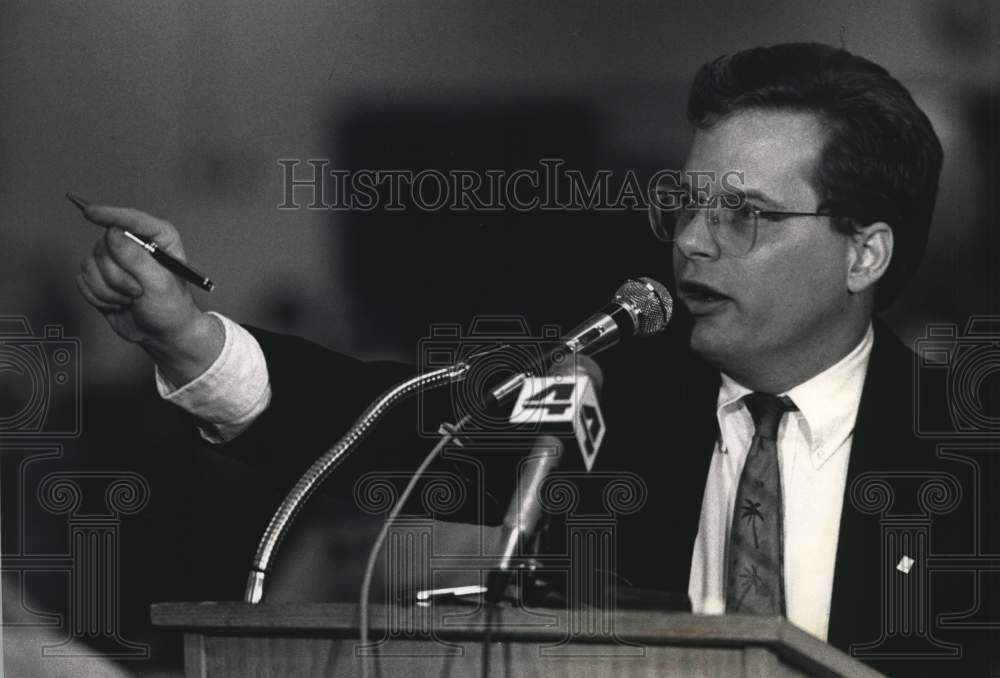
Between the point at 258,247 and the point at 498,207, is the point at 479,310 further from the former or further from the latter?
the point at 258,247

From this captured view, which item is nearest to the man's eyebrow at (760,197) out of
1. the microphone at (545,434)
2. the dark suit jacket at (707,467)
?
the dark suit jacket at (707,467)

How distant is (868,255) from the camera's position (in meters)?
2.15

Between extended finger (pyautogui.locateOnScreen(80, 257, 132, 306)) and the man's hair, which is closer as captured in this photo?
extended finger (pyautogui.locateOnScreen(80, 257, 132, 306))

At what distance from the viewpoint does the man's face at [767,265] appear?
6.79 ft

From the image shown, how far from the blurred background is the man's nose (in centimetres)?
16

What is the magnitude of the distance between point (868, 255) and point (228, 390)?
3.50 ft

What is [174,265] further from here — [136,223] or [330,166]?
[330,166]

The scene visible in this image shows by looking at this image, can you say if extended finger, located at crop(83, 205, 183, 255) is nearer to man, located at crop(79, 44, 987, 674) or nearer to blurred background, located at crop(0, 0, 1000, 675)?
man, located at crop(79, 44, 987, 674)

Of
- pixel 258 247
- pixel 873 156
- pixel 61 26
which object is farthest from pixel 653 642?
pixel 61 26

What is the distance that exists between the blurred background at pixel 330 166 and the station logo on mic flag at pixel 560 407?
786 millimetres

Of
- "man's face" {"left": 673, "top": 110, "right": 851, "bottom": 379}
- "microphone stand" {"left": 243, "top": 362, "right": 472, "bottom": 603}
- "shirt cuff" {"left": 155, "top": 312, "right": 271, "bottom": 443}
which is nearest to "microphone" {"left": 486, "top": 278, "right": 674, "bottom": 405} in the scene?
"microphone stand" {"left": 243, "top": 362, "right": 472, "bottom": 603}

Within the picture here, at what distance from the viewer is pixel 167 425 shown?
229cm

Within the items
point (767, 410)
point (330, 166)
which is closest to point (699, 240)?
point (767, 410)

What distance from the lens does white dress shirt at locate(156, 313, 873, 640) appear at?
6.74ft
